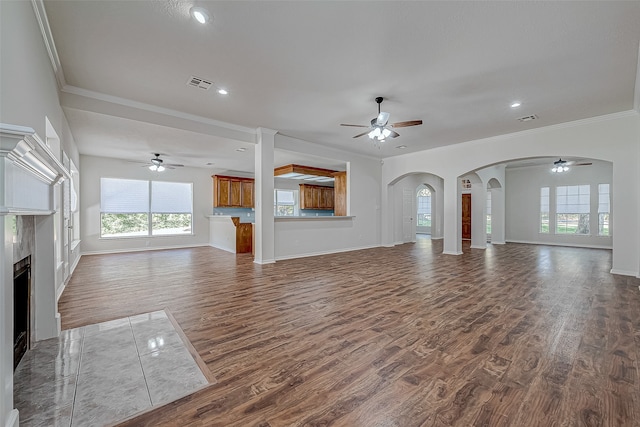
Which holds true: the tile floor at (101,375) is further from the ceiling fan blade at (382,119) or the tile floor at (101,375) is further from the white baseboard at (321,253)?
the white baseboard at (321,253)

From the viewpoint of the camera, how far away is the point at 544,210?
961 cm

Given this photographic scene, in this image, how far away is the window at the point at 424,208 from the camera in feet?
41.6

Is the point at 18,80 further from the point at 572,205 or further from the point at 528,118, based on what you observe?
the point at 572,205

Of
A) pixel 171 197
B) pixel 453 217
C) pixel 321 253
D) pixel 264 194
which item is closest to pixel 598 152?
pixel 453 217

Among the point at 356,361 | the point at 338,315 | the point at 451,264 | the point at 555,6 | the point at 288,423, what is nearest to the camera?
the point at 288,423

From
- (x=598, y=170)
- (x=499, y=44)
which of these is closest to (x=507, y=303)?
(x=499, y=44)

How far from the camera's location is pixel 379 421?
1.52 metres

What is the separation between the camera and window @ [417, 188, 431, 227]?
12.7 m

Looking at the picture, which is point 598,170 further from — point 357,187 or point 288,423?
point 288,423

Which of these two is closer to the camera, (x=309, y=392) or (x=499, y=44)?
(x=309, y=392)

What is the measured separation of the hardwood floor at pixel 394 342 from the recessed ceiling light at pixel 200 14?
9.56 ft

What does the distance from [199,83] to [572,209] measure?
37.9 ft

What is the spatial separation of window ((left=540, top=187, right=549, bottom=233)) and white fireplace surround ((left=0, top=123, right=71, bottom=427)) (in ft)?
40.8

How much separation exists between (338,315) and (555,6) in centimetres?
351
